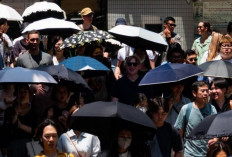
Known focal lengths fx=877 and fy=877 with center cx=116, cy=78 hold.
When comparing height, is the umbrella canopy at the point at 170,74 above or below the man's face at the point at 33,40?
below

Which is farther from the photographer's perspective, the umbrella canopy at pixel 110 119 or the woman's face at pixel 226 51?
the woman's face at pixel 226 51

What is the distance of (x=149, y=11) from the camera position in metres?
21.4

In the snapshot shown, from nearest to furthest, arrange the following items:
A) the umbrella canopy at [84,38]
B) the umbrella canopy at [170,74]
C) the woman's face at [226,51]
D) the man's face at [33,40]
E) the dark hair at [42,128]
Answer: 1. the dark hair at [42,128]
2. the umbrella canopy at [170,74]
3. the man's face at [33,40]
4. the umbrella canopy at [84,38]
5. the woman's face at [226,51]

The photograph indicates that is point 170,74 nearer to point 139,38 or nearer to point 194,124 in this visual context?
point 194,124

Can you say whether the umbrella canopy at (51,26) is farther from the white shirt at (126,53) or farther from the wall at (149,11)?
the wall at (149,11)

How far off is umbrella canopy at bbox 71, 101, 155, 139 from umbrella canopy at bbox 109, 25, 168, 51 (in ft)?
13.8

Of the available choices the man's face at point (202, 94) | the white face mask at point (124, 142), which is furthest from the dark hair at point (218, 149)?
the man's face at point (202, 94)

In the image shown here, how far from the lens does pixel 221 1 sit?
68.0ft

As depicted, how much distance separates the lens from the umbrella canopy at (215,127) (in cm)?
1004

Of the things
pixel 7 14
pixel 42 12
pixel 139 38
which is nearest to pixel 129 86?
pixel 139 38

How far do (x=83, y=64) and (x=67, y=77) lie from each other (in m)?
1.28

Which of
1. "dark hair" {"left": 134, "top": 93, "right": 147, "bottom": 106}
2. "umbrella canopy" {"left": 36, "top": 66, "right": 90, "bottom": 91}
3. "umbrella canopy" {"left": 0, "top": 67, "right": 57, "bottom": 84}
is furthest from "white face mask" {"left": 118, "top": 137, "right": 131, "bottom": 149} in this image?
"umbrella canopy" {"left": 36, "top": 66, "right": 90, "bottom": 91}

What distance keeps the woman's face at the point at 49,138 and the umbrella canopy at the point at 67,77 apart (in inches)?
83.8

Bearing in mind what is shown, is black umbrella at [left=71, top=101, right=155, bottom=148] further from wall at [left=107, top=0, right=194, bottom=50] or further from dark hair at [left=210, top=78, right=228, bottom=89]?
wall at [left=107, top=0, right=194, bottom=50]
